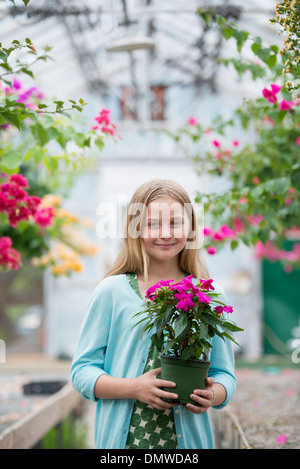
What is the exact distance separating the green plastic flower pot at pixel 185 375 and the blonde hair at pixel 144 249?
236 millimetres

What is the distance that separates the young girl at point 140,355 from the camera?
119 cm

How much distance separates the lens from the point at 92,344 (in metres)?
1.24

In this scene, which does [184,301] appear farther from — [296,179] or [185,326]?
[296,179]

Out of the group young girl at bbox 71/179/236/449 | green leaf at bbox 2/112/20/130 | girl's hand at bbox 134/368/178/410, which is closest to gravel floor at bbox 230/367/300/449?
young girl at bbox 71/179/236/449

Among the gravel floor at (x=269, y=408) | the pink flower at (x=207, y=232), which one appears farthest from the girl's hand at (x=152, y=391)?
the pink flower at (x=207, y=232)

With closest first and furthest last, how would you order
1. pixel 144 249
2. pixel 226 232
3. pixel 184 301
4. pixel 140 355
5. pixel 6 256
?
pixel 184 301 < pixel 140 355 < pixel 144 249 < pixel 6 256 < pixel 226 232

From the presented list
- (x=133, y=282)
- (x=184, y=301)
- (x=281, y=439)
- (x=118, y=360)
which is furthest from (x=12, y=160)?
(x=281, y=439)

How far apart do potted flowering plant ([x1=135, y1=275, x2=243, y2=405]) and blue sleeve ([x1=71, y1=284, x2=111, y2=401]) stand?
0.45ft

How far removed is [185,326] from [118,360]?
229 millimetres

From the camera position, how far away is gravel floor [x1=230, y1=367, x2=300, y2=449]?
104 inches

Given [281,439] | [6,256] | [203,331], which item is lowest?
[281,439]

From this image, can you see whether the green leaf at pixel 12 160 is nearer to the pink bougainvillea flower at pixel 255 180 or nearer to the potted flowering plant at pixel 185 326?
the potted flowering plant at pixel 185 326

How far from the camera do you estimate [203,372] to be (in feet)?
3.75
